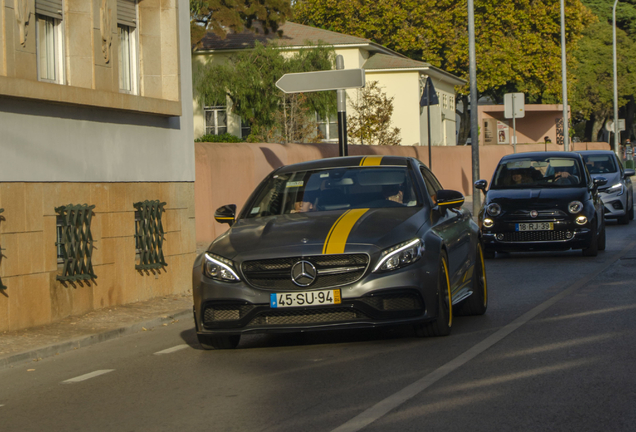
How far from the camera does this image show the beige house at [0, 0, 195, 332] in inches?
385

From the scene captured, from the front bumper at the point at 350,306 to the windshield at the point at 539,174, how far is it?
8799mm

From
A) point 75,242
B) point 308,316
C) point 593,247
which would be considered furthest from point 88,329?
point 593,247

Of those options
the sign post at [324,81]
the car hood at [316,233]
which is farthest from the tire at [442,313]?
the sign post at [324,81]

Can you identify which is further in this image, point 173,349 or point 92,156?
point 92,156

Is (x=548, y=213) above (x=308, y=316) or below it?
above

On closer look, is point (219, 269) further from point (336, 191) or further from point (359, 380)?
point (359, 380)

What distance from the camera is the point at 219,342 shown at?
8.20 metres

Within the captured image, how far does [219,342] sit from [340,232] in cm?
142

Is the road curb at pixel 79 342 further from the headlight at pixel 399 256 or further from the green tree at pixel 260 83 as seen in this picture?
the green tree at pixel 260 83

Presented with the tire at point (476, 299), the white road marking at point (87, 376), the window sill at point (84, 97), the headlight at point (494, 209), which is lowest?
the white road marking at point (87, 376)

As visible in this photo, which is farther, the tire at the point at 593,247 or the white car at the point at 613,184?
the white car at the point at 613,184

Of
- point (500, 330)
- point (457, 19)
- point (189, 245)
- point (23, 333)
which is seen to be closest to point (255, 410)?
point (500, 330)

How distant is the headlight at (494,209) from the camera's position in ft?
49.9

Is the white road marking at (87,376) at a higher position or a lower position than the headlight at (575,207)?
lower
